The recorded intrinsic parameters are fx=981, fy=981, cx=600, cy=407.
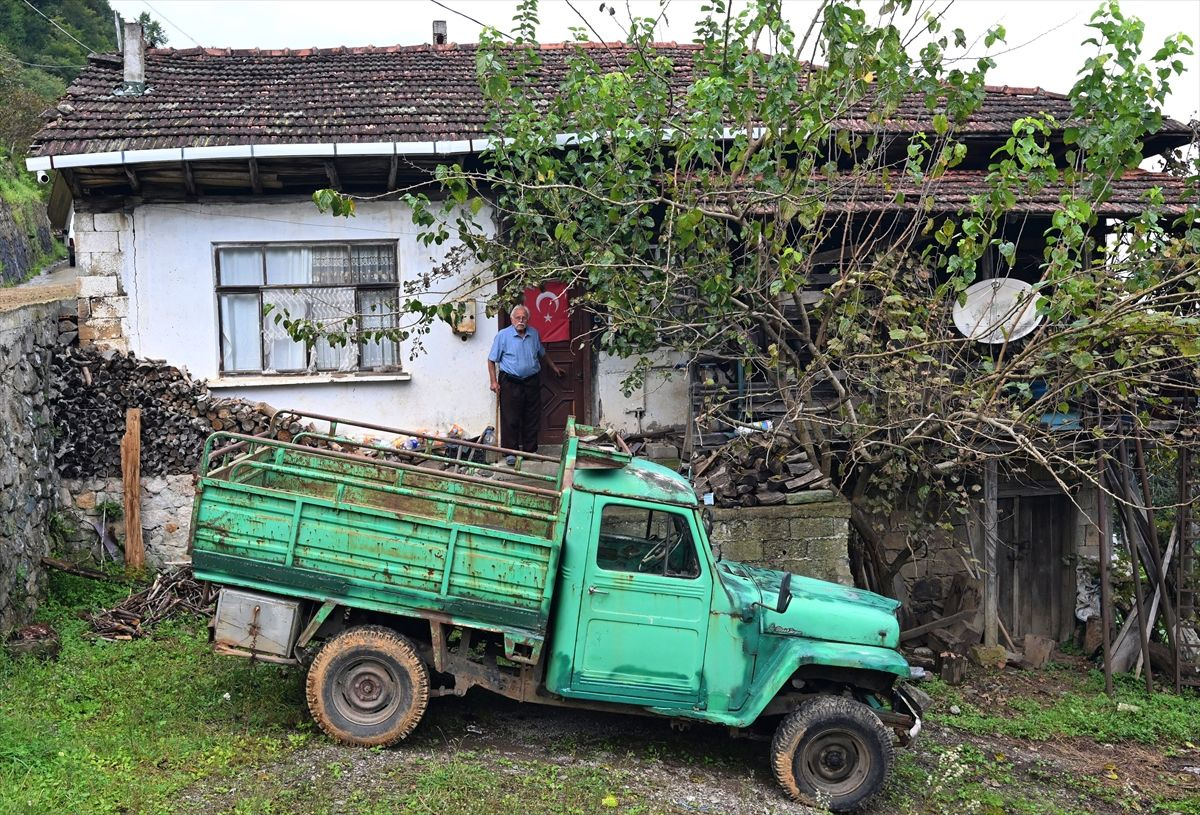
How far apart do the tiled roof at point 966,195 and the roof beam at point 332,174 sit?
4.19 meters

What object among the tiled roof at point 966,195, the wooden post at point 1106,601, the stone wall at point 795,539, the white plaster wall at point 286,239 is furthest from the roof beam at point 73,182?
the wooden post at point 1106,601

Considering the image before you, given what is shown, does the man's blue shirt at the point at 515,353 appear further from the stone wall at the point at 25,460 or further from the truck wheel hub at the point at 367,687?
the truck wheel hub at the point at 367,687

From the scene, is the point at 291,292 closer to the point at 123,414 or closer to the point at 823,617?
the point at 123,414

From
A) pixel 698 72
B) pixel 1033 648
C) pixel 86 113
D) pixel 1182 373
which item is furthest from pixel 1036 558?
pixel 86 113

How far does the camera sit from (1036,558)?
1277cm

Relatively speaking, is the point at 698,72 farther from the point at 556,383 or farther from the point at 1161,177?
the point at 1161,177

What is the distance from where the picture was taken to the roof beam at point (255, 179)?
1018 centimetres

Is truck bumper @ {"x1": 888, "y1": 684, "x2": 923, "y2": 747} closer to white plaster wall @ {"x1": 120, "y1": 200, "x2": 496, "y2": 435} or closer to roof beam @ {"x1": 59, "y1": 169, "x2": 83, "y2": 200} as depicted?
white plaster wall @ {"x1": 120, "y1": 200, "x2": 496, "y2": 435}

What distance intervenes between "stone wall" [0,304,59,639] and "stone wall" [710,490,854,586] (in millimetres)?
6143

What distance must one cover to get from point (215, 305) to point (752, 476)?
19.9 feet

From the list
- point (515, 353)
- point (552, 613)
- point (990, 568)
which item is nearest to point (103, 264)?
point (515, 353)

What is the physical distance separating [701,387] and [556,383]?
1.90 m

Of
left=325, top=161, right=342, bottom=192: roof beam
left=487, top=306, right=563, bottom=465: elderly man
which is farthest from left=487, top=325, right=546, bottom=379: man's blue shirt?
left=325, top=161, right=342, bottom=192: roof beam

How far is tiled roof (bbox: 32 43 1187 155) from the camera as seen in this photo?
10.3m
